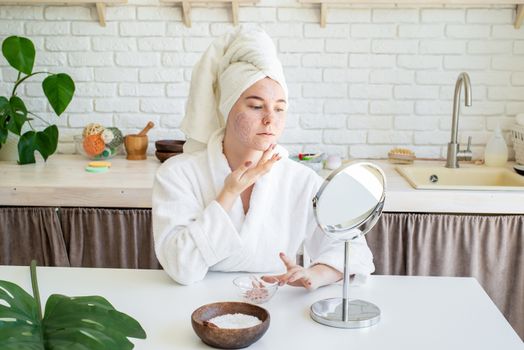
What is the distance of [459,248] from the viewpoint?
9.50ft

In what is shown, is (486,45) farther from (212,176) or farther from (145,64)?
(212,176)

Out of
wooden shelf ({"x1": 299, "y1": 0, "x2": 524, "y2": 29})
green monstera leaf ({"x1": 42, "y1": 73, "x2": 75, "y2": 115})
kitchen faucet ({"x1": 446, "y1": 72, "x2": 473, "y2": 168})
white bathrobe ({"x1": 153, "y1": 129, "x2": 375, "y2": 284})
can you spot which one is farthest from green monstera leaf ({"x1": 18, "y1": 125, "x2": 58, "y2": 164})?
kitchen faucet ({"x1": 446, "y1": 72, "x2": 473, "y2": 168})

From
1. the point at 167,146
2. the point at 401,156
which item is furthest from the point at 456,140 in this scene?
→ the point at 167,146

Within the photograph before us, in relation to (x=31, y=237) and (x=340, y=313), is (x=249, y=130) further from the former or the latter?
(x=31, y=237)

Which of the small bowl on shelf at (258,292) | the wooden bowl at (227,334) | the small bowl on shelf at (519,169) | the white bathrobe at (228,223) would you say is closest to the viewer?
the wooden bowl at (227,334)

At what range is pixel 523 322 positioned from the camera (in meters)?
2.97

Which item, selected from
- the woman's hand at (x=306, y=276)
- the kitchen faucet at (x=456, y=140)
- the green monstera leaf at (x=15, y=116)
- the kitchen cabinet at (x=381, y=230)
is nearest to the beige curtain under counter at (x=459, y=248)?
the kitchen cabinet at (x=381, y=230)

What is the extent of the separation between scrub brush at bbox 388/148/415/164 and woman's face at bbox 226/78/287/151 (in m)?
1.65

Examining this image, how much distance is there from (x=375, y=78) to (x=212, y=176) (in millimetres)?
1818

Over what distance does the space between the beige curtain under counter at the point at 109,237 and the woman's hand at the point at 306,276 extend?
4.40 feet

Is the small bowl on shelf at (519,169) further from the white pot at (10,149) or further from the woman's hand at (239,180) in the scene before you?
the white pot at (10,149)

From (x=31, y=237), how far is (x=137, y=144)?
29.2 inches

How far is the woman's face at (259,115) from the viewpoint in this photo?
1.89m

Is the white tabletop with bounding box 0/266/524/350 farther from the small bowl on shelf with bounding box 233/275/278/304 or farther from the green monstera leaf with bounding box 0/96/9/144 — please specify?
the green monstera leaf with bounding box 0/96/9/144
